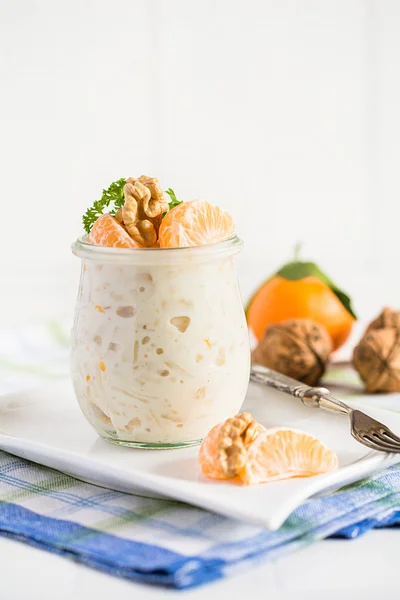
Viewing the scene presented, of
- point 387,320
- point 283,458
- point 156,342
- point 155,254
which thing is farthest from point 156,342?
point 387,320

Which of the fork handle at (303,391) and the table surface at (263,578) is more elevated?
the fork handle at (303,391)

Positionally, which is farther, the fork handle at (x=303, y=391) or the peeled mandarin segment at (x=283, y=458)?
the fork handle at (x=303, y=391)

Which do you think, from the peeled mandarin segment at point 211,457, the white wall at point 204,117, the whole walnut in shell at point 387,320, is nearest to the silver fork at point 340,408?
the peeled mandarin segment at point 211,457

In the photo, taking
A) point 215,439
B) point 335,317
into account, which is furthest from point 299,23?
point 215,439

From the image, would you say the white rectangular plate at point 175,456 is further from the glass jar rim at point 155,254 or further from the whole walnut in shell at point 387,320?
the whole walnut in shell at point 387,320

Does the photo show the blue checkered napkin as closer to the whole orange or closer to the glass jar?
the glass jar

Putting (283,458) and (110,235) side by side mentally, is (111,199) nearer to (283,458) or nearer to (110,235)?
(110,235)

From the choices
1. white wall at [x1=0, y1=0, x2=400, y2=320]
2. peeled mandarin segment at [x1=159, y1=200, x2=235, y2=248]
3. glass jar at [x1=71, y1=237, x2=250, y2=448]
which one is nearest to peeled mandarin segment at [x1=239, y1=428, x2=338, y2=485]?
glass jar at [x1=71, y1=237, x2=250, y2=448]

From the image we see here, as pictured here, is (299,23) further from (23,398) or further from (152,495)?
(152,495)
